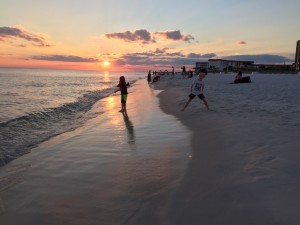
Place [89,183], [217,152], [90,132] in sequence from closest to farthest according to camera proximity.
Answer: [89,183] < [217,152] < [90,132]

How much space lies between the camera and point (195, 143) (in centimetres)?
761

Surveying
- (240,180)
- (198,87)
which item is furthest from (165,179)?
(198,87)

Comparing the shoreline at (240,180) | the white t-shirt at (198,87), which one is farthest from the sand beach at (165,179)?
the white t-shirt at (198,87)

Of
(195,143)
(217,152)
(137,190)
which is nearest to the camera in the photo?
(137,190)

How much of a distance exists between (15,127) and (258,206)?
1151 centimetres

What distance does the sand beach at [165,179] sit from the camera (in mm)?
3826

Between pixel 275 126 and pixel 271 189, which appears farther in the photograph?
pixel 275 126

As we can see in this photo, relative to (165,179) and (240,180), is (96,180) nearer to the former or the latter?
(165,179)

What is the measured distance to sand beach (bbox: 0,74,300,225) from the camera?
3.83 meters

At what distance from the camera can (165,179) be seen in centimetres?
516

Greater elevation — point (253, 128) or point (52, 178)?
point (253, 128)

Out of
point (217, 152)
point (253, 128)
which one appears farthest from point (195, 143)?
point (253, 128)

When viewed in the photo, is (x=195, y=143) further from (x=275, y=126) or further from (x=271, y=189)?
(x=271, y=189)

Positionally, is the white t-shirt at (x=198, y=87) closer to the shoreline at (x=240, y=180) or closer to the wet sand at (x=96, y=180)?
the wet sand at (x=96, y=180)
